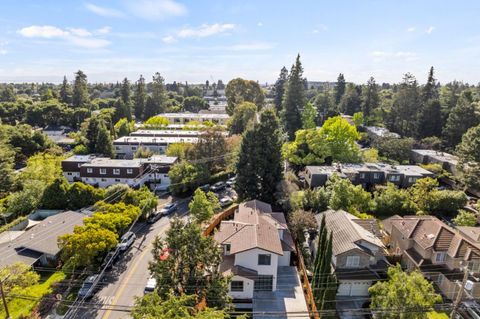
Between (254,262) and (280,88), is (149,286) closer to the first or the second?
(254,262)

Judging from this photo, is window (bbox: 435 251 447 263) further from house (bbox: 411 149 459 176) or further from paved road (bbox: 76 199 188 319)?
house (bbox: 411 149 459 176)

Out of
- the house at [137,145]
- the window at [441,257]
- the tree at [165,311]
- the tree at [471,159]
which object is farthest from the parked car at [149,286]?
the tree at [471,159]

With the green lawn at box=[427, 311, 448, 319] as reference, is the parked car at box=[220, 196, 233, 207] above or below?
above

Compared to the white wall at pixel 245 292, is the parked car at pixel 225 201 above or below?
above

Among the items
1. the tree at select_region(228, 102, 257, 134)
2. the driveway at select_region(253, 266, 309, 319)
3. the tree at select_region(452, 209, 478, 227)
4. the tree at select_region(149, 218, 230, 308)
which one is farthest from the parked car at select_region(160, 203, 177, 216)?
the tree at select_region(452, 209, 478, 227)

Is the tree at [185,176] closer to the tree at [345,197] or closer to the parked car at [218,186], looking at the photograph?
the parked car at [218,186]

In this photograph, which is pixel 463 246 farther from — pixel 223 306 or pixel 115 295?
pixel 115 295
